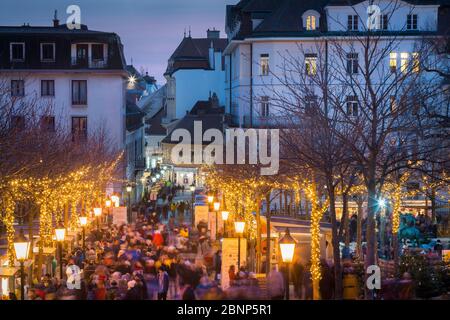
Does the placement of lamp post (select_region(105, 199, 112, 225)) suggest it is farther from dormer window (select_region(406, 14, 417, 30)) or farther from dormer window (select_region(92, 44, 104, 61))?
dormer window (select_region(406, 14, 417, 30))

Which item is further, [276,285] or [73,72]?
[73,72]

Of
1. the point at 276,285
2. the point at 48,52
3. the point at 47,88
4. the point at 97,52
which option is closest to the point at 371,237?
the point at 276,285

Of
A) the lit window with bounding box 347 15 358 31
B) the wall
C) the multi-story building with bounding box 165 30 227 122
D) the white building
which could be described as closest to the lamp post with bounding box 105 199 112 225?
the white building

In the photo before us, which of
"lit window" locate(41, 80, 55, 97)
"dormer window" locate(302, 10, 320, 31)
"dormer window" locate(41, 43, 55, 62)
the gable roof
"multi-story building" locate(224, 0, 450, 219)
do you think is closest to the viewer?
"multi-story building" locate(224, 0, 450, 219)

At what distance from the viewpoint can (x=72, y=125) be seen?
207 ft

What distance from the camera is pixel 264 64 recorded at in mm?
62406

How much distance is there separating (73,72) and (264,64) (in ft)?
45.0

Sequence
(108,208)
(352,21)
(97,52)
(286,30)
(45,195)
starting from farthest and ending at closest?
(97,52) → (286,30) → (352,21) → (108,208) → (45,195)

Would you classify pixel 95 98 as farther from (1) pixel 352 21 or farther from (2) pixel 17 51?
(1) pixel 352 21

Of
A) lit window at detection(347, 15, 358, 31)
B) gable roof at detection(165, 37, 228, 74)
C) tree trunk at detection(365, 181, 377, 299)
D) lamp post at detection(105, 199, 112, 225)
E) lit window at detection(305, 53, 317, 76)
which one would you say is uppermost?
gable roof at detection(165, 37, 228, 74)

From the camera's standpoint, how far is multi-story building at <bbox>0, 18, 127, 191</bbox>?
6078 cm

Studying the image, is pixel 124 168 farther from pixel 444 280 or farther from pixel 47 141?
pixel 444 280

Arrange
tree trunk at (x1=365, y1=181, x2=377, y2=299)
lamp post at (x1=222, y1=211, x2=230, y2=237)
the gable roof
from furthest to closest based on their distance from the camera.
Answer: the gable roof, lamp post at (x1=222, y1=211, x2=230, y2=237), tree trunk at (x1=365, y1=181, x2=377, y2=299)

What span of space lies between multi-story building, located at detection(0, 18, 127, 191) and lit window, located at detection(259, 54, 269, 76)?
10023 millimetres
